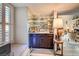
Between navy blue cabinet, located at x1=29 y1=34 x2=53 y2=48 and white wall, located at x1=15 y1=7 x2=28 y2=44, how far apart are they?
0.45ft

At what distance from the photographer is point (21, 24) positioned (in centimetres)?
191

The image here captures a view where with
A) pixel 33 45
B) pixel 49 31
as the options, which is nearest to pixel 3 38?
pixel 33 45

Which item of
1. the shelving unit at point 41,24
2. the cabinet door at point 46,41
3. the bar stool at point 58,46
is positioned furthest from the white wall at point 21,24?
the bar stool at point 58,46

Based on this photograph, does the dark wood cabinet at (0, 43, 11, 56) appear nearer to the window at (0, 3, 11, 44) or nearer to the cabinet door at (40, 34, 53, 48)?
the window at (0, 3, 11, 44)

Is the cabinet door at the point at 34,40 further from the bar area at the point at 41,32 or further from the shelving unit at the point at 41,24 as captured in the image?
the shelving unit at the point at 41,24

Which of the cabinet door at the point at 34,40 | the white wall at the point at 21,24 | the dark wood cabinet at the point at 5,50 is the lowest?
the dark wood cabinet at the point at 5,50

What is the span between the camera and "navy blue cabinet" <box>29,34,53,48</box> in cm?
202

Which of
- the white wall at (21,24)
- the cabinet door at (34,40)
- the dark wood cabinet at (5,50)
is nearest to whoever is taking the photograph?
the dark wood cabinet at (5,50)

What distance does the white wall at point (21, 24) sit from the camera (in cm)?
189

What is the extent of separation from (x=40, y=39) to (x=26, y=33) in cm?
27

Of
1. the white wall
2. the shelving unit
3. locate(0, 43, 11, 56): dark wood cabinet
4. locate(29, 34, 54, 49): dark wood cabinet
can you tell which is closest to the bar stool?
locate(29, 34, 54, 49): dark wood cabinet

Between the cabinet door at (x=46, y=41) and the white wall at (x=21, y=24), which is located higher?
the white wall at (x=21, y=24)

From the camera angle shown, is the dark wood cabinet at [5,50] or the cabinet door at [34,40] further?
the cabinet door at [34,40]

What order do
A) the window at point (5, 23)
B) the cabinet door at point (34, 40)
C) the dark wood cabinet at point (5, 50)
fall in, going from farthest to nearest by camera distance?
the cabinet door at point (34, 40) < the window at point (5, 23) < the dark wood cabinet at point (5, 50)
